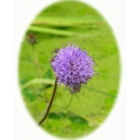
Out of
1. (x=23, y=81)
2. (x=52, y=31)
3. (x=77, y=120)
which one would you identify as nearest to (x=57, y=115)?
(x=77, y=120)

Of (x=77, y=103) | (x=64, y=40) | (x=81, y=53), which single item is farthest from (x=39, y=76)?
(x=81, y=53)

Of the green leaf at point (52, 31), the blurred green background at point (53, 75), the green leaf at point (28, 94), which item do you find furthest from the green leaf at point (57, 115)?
the green leaf at point (52, 31)

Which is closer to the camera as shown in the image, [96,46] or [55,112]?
[55,112]

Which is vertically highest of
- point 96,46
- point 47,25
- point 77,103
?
point 47,25

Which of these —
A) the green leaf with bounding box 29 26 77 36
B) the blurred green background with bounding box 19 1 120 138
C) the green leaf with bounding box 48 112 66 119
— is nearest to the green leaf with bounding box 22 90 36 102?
the blurred green background with bounding box 19 1 120 138

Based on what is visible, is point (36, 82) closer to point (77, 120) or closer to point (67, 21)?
point (77, 120)

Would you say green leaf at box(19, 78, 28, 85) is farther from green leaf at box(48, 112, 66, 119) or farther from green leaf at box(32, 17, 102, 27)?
green leaf at box(32, 17, 102, 27)

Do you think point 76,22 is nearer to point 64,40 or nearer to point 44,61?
point 64,40

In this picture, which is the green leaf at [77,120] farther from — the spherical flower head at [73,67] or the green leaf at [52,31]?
the spherical flower head at [73,67]
